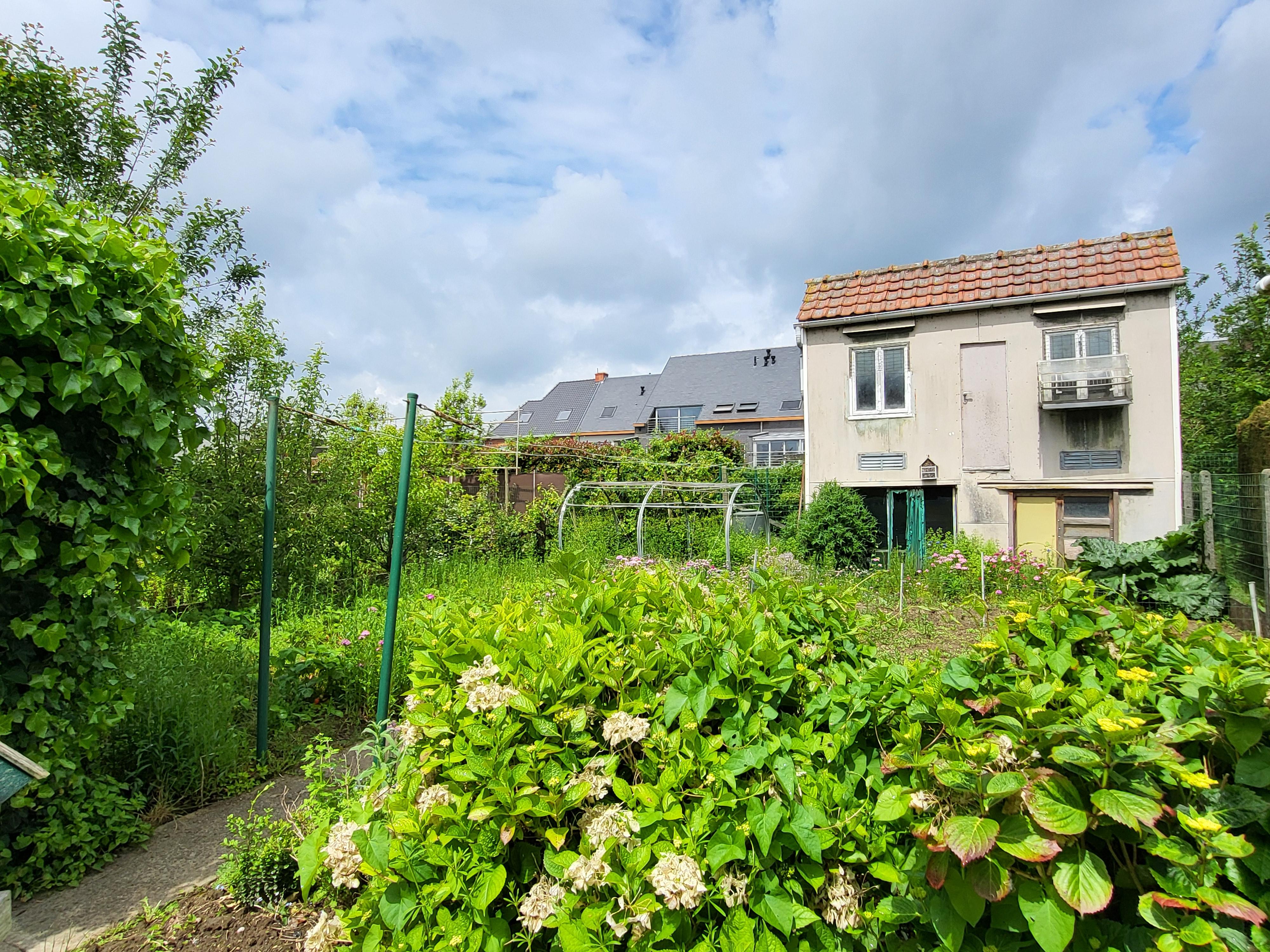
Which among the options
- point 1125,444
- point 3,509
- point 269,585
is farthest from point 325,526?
point 1125,444

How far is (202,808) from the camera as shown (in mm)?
3211

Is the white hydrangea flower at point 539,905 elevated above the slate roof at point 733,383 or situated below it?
below

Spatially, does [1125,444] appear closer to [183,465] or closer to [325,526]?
[325,526]

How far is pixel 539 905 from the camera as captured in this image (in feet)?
4.93

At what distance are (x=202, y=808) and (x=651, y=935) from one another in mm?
2879

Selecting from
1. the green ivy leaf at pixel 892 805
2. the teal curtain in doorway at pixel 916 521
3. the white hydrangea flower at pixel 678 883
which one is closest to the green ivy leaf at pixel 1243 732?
the green ivy leaf at pixel 892 805

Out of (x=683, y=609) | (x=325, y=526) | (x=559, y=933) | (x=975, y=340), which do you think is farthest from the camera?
(x=975, y=340)

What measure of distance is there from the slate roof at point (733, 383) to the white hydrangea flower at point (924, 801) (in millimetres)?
30922

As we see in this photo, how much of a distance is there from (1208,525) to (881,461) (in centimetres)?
459

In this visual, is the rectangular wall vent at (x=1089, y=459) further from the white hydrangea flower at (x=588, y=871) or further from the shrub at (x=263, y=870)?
the shrub at (x=263, y=870)

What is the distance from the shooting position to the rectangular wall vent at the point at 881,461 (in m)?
11.2

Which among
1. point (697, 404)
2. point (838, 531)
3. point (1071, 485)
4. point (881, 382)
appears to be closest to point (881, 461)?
point (881, 382)

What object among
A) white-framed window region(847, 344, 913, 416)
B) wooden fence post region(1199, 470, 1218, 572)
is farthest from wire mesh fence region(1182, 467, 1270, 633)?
white-framed window region(847, 344, 913, 416)

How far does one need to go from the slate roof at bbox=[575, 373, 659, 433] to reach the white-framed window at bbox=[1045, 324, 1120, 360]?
26375mm
